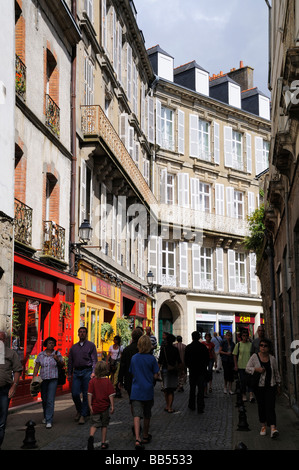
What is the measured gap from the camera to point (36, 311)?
546 inches

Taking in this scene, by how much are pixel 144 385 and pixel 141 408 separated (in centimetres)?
29

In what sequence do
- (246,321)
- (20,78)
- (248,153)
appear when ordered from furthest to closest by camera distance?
(248,153)
(246,321)
(20,78)

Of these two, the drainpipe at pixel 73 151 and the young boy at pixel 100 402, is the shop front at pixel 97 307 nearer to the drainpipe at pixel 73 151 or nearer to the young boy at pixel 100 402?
the drainpipe at pixel 73 151

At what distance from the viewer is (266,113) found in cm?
3888

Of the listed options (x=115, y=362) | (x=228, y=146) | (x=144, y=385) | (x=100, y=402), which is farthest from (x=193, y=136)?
(x=100, y=402)

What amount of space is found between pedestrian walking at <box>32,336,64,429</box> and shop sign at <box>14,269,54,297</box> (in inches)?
95.0

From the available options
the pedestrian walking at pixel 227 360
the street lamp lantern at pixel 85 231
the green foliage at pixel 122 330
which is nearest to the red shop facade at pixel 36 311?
the street lamp lantern at pixel 85 231

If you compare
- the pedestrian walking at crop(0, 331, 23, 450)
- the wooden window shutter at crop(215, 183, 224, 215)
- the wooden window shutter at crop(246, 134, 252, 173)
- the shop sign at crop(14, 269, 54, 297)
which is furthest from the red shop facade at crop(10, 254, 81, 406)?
the wooden window shutter at crop(246, 134, 252, 173)

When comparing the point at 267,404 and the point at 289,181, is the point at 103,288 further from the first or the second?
the point at 267,404

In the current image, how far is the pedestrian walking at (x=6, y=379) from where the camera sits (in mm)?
7547

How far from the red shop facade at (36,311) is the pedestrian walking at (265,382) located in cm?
483

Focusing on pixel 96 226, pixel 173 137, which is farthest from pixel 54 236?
pixel 173 137
